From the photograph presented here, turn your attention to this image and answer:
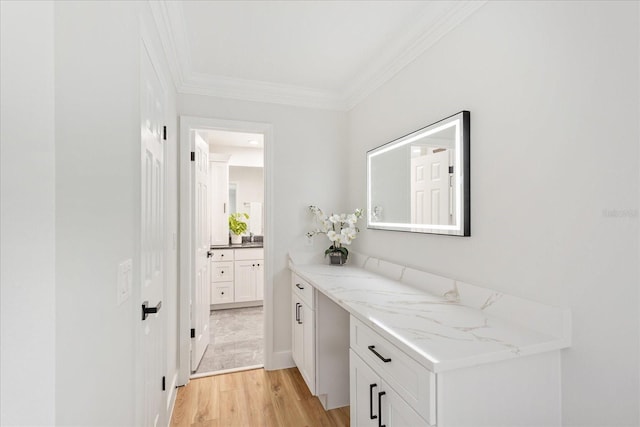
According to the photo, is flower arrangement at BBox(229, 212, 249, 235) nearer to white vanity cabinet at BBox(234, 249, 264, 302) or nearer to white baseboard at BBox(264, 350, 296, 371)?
white vanity cabinet at BBox(234, 249, 264, 302)

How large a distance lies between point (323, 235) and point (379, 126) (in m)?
1.03

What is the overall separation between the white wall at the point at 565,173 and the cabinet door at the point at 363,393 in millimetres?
653

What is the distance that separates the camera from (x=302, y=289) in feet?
8.05

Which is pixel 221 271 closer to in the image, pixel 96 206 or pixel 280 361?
pixel 280 361

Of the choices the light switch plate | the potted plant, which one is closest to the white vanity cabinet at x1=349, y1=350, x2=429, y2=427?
the light switch plate

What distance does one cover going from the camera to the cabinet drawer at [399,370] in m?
1.05

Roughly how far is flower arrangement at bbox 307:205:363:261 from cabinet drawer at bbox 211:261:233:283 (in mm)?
2102

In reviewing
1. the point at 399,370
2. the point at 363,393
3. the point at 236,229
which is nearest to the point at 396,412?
the point at 399,370

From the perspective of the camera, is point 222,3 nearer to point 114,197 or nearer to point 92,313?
point 114,197

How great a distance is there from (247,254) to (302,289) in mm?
2308

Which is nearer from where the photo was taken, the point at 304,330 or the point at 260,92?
Result: the point at 304,330

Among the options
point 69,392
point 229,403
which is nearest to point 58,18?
point 69,392

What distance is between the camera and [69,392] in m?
0.71

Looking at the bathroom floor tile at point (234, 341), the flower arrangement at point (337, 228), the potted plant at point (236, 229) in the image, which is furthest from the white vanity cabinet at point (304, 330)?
the potted plant at point (236, 229)
